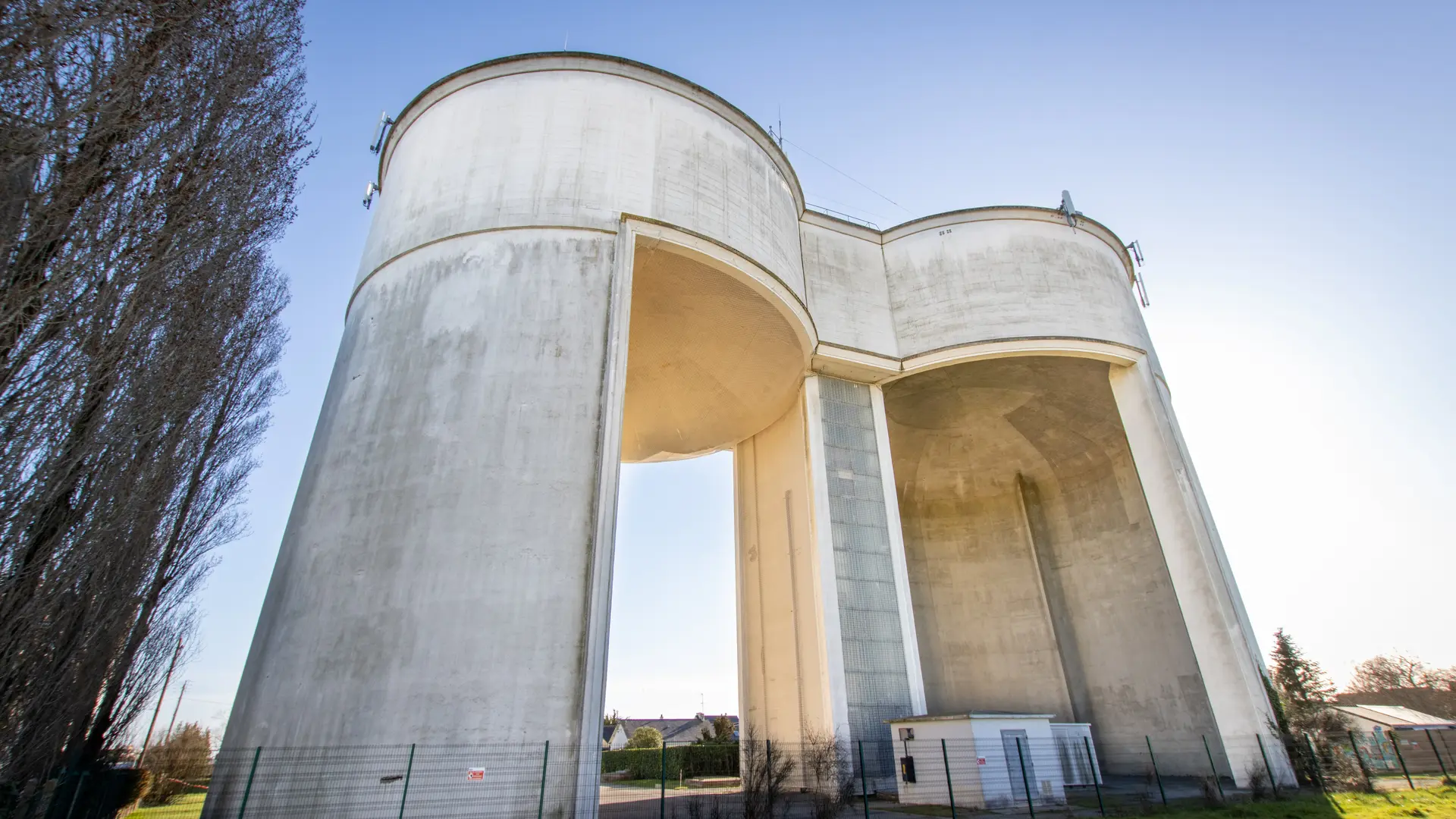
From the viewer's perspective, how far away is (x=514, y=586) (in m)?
10.0

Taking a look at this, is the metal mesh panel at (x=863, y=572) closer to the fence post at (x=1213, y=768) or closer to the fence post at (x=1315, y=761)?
the fence post at (x=1213, y=768)

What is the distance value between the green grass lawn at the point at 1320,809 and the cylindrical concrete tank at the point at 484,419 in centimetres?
733

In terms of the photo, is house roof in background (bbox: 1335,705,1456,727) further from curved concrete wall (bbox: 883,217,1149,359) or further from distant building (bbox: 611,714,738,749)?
distant building (bbox: 611,714,738,749)

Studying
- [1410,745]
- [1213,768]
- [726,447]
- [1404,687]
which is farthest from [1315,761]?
[1404,687]

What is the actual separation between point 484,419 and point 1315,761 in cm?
1774

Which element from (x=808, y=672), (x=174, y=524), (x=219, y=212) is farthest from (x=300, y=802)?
(x=808, y=672)

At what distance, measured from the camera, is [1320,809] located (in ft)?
38.7

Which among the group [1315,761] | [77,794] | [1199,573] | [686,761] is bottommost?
[77,794]

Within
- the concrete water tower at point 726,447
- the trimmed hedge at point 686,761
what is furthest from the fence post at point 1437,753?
the trimmed hedge at point 686,761

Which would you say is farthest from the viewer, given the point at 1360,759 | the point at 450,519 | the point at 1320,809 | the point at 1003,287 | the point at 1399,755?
the point at 1003,287

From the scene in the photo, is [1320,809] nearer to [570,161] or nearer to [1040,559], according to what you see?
[1040,559]

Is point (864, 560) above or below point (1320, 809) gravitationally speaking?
above

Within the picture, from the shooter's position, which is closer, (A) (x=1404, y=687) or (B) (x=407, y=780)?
(B) (x=407, y=780)

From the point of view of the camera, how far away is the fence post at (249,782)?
8.40 meters
